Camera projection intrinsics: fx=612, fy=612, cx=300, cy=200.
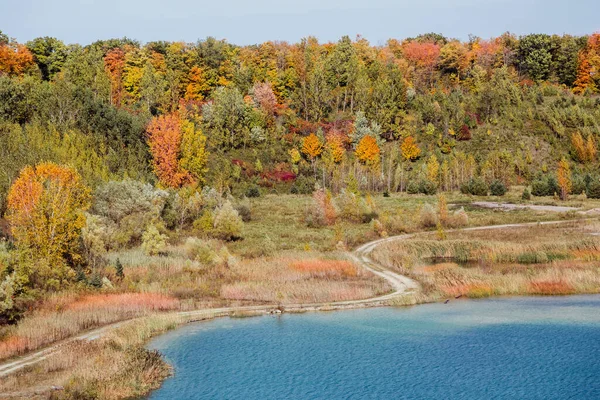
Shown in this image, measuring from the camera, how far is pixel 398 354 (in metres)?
28.7

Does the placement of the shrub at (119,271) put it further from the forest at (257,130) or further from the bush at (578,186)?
the bush at (578,186)

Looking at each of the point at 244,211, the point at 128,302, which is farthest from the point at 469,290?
the point at 244,211

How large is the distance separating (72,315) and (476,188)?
2872 inches

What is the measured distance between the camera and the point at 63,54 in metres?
→ 134

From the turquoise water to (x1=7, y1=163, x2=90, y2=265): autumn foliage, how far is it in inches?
444

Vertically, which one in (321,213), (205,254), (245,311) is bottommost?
(245,311)

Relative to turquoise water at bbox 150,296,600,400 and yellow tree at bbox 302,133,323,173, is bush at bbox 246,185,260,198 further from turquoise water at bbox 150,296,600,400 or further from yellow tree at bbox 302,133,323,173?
turquoise water at bbox 150,296,600,400

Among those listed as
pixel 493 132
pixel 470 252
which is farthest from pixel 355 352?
pixel 493 132

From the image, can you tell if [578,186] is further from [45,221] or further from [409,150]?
[45,221]

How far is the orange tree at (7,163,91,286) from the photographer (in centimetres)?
3694

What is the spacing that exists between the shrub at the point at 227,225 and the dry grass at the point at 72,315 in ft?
70.9

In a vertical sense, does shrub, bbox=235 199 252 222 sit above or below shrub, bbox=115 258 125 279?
above

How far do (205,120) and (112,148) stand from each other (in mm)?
30959

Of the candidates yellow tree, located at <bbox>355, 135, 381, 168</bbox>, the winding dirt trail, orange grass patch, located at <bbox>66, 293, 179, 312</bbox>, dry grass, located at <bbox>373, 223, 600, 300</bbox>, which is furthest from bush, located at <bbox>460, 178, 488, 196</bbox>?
orange grass patch, located at <bbox>66, 293, 179, 312</bbox>
